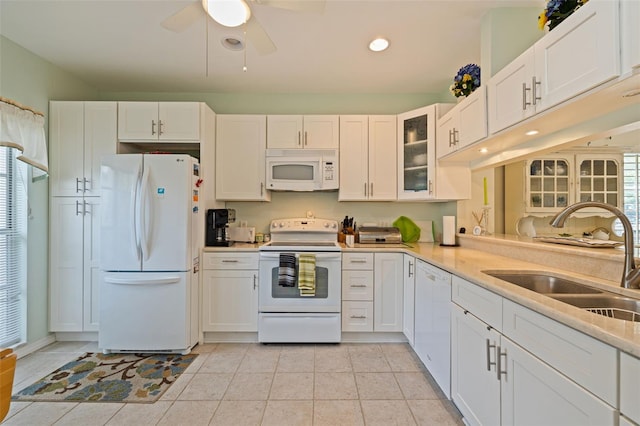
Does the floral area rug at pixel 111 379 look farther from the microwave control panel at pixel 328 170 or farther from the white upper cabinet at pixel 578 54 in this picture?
the white upper cabinet at pixel 578 54

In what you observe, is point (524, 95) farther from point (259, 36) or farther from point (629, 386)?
point (259, 36)

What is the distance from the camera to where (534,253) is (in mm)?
1963

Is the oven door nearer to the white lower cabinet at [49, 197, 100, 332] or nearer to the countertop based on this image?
the countertop

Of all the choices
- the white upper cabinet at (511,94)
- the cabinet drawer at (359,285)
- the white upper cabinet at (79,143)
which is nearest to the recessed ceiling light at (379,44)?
the white upper cabinet at (511,94)

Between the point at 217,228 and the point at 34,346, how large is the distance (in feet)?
6.25

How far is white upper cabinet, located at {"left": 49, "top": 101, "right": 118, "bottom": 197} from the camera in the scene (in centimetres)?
279

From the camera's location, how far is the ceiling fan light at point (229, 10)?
1.46 meters

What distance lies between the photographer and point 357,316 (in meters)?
2.82

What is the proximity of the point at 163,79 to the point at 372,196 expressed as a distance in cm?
261

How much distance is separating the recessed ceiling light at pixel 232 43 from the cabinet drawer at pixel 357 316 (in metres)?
2.52

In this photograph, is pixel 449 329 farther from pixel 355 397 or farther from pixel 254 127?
pixel 254 127

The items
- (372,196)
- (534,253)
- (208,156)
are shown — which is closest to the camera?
(534,253)

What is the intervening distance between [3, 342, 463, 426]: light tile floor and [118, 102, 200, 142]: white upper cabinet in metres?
2.08

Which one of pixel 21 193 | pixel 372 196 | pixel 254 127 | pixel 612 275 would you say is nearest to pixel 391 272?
pixel 372 196
